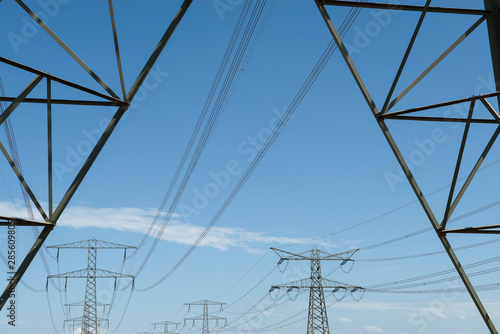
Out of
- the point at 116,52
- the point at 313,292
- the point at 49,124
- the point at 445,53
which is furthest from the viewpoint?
the point at 313,292

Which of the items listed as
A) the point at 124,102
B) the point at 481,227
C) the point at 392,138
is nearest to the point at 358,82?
the point at 392,138

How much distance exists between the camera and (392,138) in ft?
46.6

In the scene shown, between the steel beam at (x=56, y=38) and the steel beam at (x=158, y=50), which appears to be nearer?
the steel beam at (x=56, y=38)

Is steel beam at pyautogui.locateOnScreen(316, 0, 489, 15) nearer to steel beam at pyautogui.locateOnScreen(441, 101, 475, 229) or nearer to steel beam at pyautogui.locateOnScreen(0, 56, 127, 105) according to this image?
steel beam at pyautogui.locateOnScreen(441, 101, 475, 229)

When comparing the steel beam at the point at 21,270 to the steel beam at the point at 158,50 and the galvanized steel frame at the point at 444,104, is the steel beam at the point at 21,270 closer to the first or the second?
the steel beam at the point at 158,50

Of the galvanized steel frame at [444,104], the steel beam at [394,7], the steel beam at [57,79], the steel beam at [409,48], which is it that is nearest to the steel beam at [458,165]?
the galvanized steel frame at [444,104]

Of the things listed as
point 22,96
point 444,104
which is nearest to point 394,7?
point 444,104

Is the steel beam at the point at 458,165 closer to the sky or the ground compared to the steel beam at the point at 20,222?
closer to the sky

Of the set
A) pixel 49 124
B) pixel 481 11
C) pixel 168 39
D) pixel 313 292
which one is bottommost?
pixel 49 124

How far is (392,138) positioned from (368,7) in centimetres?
319

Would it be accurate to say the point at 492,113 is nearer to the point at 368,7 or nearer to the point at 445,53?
the point at 445,53

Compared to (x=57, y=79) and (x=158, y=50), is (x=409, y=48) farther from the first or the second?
(x=57, y=79)

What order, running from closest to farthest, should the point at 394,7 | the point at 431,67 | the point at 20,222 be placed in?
the point at 20,222, the point at 431,67, the point at 394,7

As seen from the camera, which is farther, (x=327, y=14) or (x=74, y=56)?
(x=327, y=14)
